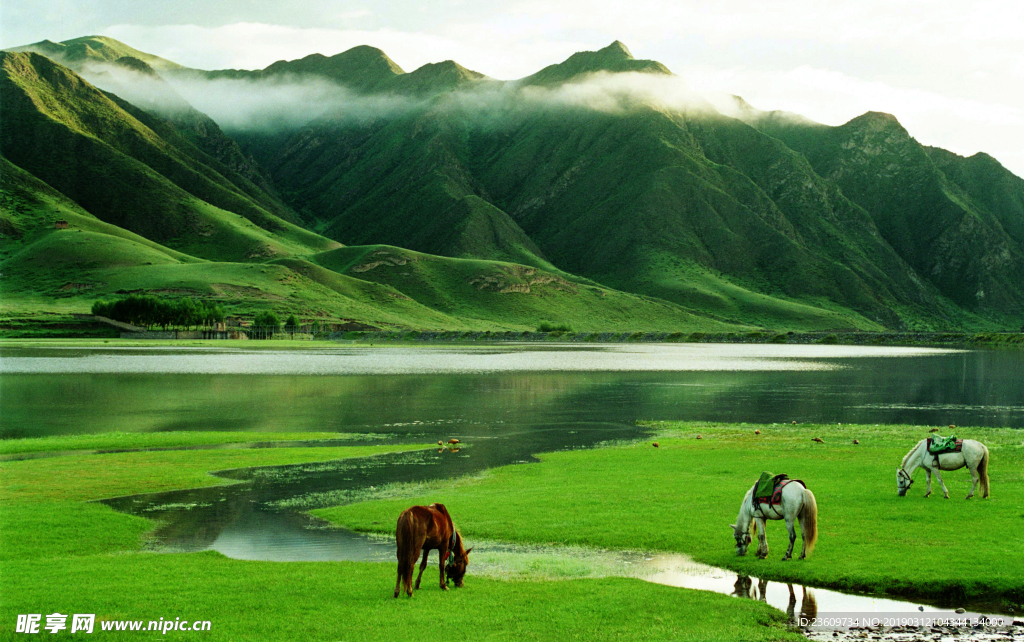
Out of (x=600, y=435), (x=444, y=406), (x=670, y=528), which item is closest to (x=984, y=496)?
(x=670, y=528)

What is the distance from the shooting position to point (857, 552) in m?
20.9

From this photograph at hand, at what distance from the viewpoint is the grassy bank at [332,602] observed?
15578 mm

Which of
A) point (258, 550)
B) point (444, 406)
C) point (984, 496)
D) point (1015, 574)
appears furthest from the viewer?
point (444, 406)

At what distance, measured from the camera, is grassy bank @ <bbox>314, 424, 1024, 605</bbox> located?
19.4 metres

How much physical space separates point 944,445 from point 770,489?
9.40m

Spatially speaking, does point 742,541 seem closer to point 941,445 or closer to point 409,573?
point 409,573

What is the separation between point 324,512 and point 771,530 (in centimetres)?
1328

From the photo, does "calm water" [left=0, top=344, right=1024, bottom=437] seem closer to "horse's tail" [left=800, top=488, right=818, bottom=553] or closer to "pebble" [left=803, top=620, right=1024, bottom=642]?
"horse's tail" [left=800, top=488, right=818, bottom=553]

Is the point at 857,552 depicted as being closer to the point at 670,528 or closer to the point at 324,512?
the point at 670,528

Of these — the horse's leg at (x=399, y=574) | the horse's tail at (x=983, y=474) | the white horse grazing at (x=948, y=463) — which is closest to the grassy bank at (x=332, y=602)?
the horse's leg at (x=399, y=574)

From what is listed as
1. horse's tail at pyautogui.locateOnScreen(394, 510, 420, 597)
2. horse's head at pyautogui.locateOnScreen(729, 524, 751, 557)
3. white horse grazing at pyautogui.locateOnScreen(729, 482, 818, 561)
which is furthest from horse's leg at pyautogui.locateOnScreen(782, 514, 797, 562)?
horse's tail at pyautogui.locateOnScreen(394, 510, 420, 597)

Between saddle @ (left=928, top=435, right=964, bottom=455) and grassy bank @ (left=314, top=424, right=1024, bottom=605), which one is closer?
grassy bank @ (left=314, top=424, right=1024, bottom=605)

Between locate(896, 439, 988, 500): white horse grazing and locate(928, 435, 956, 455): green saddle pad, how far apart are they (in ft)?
0.44

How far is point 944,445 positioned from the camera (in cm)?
2650
